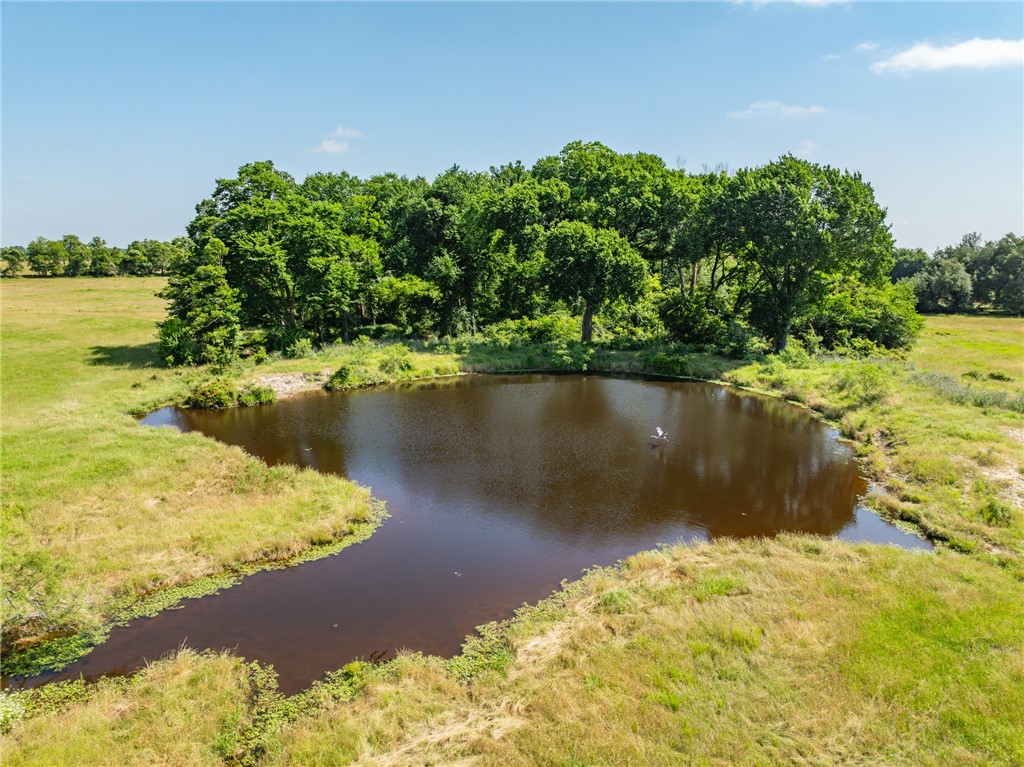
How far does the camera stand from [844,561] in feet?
53.0

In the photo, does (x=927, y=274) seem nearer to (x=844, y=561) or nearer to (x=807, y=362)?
(x=807, y=362)

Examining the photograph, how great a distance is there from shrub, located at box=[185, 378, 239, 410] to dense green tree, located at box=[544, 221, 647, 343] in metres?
24.2

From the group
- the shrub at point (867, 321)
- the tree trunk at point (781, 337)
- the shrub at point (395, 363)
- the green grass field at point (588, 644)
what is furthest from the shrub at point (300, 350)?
the shrub at point (867, 321)

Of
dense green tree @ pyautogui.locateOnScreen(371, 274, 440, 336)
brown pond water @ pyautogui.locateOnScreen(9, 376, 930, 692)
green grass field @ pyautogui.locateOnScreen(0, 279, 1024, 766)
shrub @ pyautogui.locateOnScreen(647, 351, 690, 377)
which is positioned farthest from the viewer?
dense green tree @ pyautogui.locateOnScreen(371, 274, 440, 336)

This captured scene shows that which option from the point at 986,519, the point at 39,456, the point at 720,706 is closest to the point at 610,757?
the point at 720,706

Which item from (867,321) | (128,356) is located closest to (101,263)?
(128,356)

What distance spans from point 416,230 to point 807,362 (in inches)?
1440

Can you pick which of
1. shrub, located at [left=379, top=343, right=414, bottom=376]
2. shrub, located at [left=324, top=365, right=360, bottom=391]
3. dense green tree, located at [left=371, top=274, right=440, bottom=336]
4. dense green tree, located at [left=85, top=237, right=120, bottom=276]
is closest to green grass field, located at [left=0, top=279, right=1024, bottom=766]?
shrub, located at [left=324, top=365, right=360, bottom=391]

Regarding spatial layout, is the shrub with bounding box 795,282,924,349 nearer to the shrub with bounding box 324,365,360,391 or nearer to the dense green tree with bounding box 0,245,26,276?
the shrub with bounding box 324,365,360,391

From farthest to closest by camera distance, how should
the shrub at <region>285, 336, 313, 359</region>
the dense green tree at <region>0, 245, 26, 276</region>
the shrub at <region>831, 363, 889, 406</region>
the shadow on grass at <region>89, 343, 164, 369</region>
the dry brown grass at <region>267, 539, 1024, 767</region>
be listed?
1. the dense green tree at <region>0, 245, 26, 276</region>
2. the shrub at <region>285, 336, 313, 359</region>
3. the shadow on grass at <region>89, 343, 164, 369</region>
4. the shrub at <region>831, 363, 889, 406</region>
5. the dry brown grass at <region>267, 539, 1024, 767</region>

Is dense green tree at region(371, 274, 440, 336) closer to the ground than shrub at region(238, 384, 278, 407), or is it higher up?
higher up

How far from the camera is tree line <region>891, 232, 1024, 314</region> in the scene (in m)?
82.1

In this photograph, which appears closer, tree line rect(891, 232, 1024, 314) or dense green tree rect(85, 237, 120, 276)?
tree line rect(891, 232, 1024, 314)

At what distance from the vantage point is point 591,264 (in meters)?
41.9
